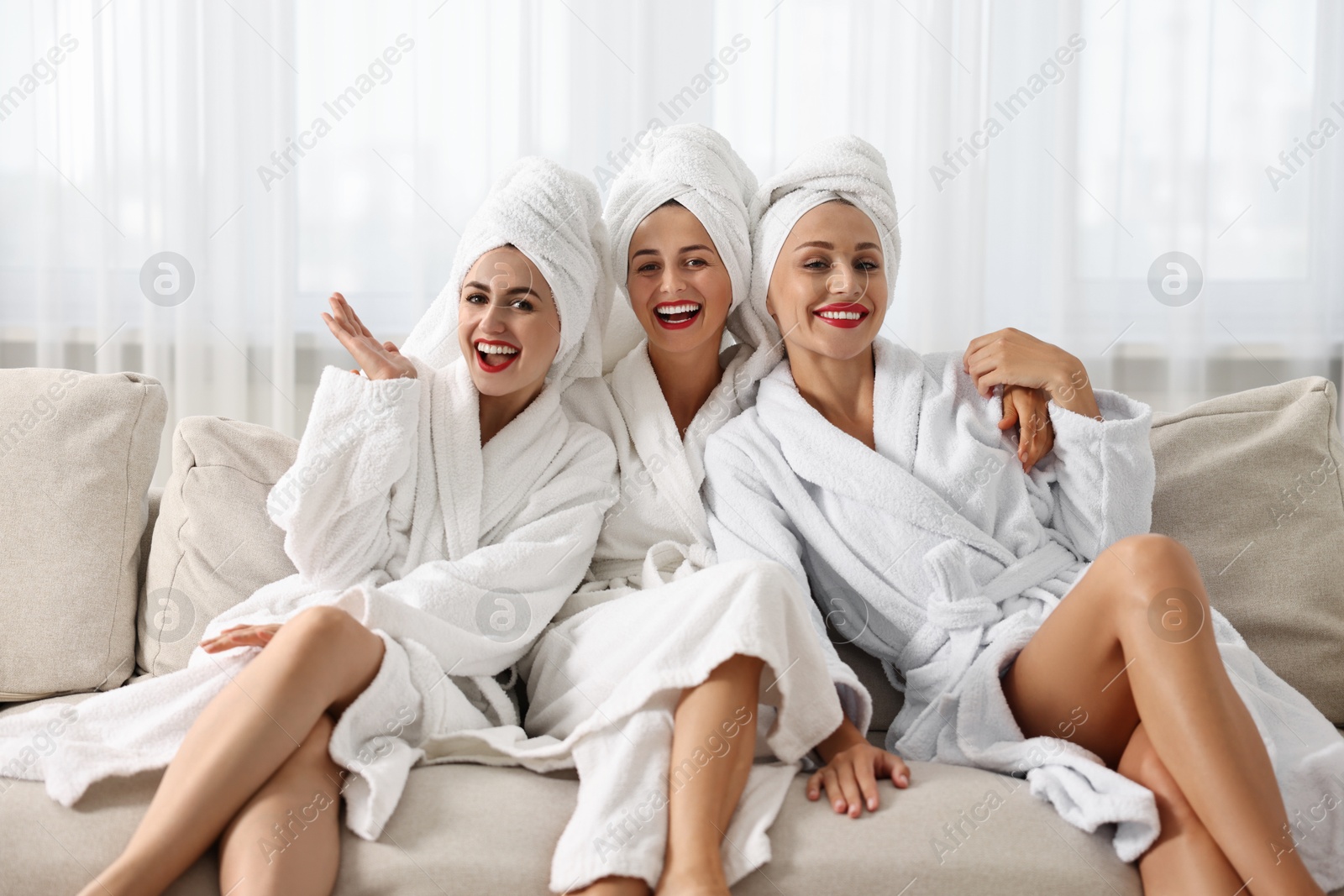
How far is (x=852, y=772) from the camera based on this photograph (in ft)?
3.95

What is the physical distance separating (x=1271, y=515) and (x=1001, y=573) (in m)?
0.47

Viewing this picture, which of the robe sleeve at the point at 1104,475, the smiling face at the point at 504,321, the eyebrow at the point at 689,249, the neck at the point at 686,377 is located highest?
the eyebrow at the point at 689,249

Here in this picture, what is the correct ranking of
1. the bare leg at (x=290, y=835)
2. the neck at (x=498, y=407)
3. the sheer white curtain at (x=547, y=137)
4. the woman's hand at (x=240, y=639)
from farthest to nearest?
the sheer white curtain at (x=547, y=137), the neck at (x=498, y=407), the woman's hand at (x=240, y=639), the bare leg at (x=290, y=835)

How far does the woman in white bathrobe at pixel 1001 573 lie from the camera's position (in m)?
1.09

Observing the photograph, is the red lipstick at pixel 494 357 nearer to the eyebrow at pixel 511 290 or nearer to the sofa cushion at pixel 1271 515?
the eyebrow at pixel 511 290

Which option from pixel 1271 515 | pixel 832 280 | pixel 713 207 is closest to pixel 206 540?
pixel 713 207

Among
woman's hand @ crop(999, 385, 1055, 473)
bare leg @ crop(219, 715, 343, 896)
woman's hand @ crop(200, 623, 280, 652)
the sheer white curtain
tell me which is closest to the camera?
bare leg @ crop(219, 715, 343, 896)

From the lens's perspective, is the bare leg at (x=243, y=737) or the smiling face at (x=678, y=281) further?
the smiling face at (x=678, y=281)

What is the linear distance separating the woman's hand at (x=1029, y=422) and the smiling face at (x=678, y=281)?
46 cm

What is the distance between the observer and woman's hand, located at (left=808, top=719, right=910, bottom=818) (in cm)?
116

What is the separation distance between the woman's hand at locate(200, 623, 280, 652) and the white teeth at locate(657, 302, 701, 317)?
725 millimetres

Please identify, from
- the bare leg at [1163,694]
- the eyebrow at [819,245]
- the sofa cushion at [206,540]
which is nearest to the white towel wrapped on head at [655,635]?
the eyebrow at [819,245]

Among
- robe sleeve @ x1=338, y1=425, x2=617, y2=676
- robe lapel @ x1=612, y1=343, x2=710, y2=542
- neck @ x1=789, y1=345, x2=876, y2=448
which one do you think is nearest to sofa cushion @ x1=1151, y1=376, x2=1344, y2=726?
neck @ x1=789, y1=345, x2=876, y2=448

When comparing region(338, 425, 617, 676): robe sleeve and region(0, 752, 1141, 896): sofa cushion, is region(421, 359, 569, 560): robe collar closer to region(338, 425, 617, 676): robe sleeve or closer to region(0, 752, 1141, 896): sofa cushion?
region(338, 425, 617, 676): robe sleeve
